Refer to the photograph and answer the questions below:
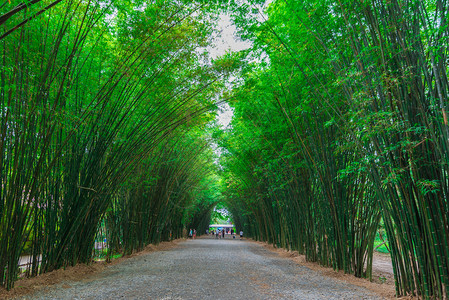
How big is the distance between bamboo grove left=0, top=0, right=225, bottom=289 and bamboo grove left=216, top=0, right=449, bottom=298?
112 centimetres

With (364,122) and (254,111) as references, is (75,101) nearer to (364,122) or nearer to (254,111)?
(364,122)

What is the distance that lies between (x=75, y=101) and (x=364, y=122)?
3.27 meters

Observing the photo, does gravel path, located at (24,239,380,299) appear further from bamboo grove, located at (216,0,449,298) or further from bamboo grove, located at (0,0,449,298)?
bamboo grove, located at (216,0,449,298)

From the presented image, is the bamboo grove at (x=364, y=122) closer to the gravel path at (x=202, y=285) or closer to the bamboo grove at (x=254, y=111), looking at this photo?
the bamboo grove at (x=254, y=111)

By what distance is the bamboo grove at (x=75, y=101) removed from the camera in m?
2.71

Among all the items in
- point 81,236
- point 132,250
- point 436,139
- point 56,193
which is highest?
point 436,139

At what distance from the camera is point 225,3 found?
3.79 meters

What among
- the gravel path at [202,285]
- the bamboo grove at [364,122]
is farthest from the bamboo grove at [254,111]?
the gravel path at [202,285]

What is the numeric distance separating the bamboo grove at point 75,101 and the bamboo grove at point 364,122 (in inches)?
44.1

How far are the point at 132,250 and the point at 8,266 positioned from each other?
4.24 metres

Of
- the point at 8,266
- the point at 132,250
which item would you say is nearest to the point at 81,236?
the point at 8,266

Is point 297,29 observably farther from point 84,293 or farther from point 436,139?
point 84,293

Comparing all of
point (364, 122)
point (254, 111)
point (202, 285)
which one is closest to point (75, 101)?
point (202, 285)

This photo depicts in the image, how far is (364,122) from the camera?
7.96 feet
